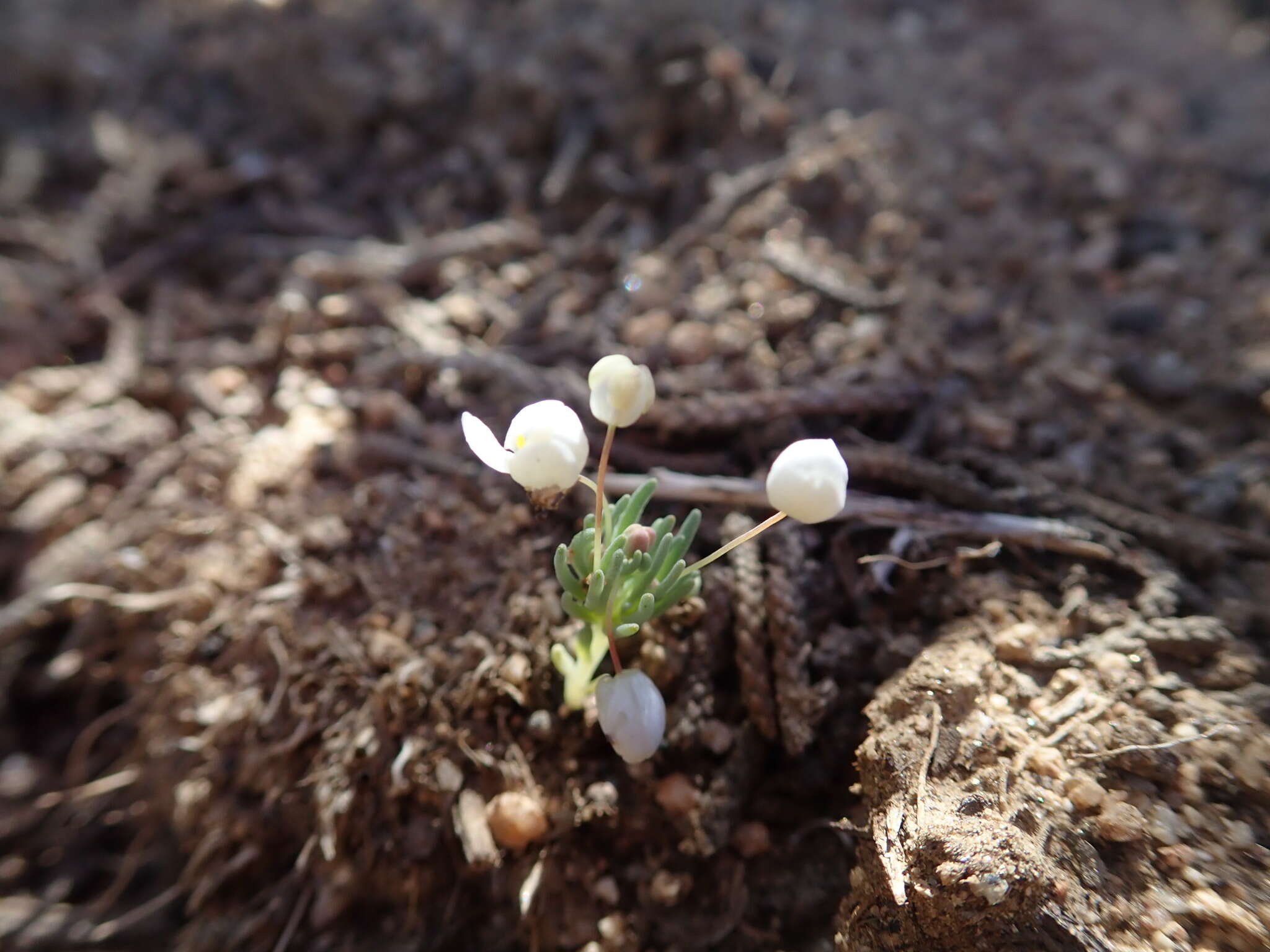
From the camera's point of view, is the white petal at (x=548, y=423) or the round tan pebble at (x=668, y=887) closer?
the white petal at (x=548, y=423)

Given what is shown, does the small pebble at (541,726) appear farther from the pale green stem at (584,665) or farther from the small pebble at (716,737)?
the small pebble at (716,737)

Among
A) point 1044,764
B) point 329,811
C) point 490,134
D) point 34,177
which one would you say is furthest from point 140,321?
point 1044,764

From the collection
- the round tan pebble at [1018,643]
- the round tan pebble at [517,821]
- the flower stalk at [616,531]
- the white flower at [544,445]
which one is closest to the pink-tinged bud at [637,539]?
the flower stalk at [616,531]

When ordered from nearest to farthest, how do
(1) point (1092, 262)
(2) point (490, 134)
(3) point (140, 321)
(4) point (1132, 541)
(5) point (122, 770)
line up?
1. (4) point (1132, 541)
2. (5) point (122, 770)
3. (1) point (1092, 262)
4. (3) point (140, 321)
5. (2) point (490, 134)

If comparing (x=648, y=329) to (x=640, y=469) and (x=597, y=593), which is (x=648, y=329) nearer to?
(x=640, y=469)

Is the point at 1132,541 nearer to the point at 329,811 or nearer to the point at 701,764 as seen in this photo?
the point at 701,764

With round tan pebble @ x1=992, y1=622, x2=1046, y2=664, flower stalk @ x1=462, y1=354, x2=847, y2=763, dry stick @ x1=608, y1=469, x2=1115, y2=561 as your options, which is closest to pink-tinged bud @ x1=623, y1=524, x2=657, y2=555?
flower stalk @ x1=462, y1=354, x2=847, y2=763
